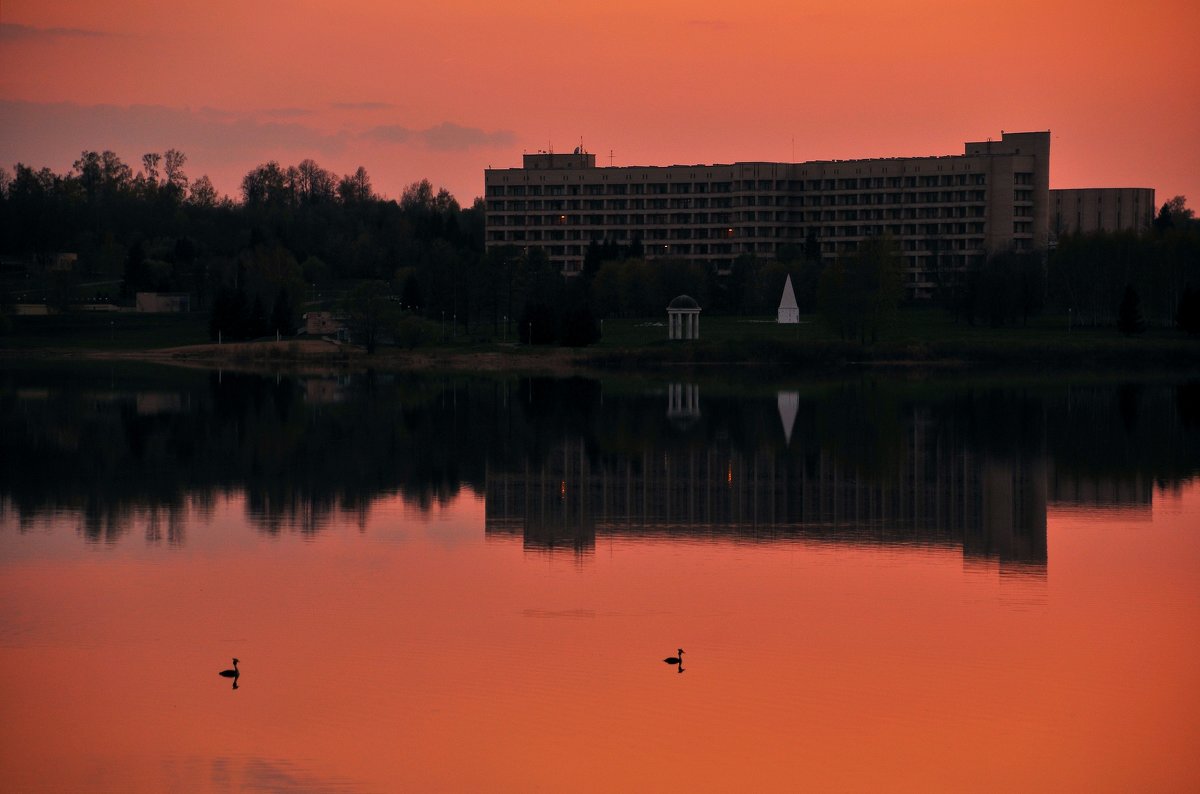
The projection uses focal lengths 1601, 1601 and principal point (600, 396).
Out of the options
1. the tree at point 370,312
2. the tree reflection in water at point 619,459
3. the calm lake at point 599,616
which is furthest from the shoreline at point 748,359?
the calm lake at point 599,616

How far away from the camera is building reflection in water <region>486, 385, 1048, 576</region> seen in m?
38.0

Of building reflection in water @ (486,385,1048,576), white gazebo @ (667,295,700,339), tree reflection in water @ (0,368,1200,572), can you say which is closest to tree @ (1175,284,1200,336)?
tree reflection in water @ (0,368,1200,572)

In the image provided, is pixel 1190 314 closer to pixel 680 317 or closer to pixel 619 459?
pixel 680 317

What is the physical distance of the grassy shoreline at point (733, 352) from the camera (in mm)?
121062

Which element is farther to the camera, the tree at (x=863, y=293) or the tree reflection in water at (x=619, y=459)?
the tree at (x=863, y=293)

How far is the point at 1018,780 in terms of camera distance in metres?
20.8

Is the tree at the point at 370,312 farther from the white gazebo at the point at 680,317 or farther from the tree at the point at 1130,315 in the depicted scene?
the tree at the point at 1130,315

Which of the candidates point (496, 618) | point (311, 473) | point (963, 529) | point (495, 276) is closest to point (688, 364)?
point (495, 276)

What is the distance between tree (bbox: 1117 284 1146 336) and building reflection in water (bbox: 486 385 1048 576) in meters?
76.5

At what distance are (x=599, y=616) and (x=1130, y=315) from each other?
354 ft

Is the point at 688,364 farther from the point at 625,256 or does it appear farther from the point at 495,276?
the point at 625,256

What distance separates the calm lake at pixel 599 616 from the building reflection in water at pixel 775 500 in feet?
0.63

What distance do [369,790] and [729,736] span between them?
515 centimetres

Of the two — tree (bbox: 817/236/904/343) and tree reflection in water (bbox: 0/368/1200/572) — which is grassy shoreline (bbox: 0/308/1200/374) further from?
tree reflection in water (bbox: 0/368/1200/572)
